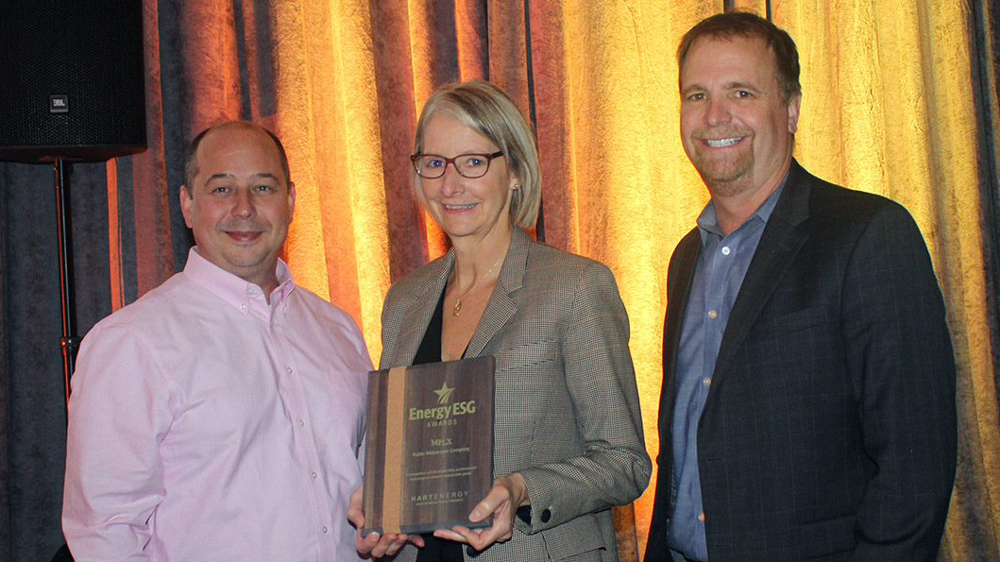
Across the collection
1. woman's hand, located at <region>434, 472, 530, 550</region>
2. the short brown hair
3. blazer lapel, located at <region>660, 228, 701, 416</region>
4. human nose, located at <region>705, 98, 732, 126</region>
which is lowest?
woman's hand, located at <region>434, 472, 530, 550</region>

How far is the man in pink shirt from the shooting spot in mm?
2170

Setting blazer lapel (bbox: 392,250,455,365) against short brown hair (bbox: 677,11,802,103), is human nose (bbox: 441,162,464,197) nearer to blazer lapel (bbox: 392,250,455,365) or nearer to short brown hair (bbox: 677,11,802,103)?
blazer lapel (bbox: 392,250,455,365)

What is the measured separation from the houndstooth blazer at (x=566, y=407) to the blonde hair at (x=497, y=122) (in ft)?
0.91

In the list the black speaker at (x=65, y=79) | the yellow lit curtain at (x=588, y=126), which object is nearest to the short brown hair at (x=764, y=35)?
the yellow lit curtain at (x=588, y=126)

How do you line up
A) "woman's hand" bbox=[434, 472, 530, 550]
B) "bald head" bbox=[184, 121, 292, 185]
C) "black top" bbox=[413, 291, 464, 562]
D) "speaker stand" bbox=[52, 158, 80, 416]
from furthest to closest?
1. "speaker stand" bbox=[52, 158, 80, 416]
2. "bald head" bbox=[184, 121, 292, 185]
3. "black top" bbox=[413, 291, 464, 562]
4. "woman's hand" bbox=[434, 472, 530, 550]

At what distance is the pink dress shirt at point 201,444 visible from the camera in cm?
216

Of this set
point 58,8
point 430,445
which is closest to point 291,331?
point 430,445

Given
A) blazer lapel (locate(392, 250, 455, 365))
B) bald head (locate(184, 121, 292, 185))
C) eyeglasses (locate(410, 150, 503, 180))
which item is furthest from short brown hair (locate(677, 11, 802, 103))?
bald head (locate(184, 121, 292, 185))

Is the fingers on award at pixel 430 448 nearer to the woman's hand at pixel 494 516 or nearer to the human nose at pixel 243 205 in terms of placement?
the woman's hand at pixel 494 516

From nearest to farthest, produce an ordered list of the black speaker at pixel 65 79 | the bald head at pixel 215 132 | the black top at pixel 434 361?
the black top at pixel 434 361 → the bald head at pixel 215 132 → the black speaker at pixel 65 79

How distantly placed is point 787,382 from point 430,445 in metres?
0.76

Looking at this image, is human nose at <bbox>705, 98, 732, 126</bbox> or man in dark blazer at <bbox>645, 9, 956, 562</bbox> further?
human nose at <bbox>705, 98, 732, 126</bbox>

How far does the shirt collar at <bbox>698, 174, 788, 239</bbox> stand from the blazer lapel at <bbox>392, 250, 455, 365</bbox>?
0.67m

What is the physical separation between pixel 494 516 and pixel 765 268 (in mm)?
799
